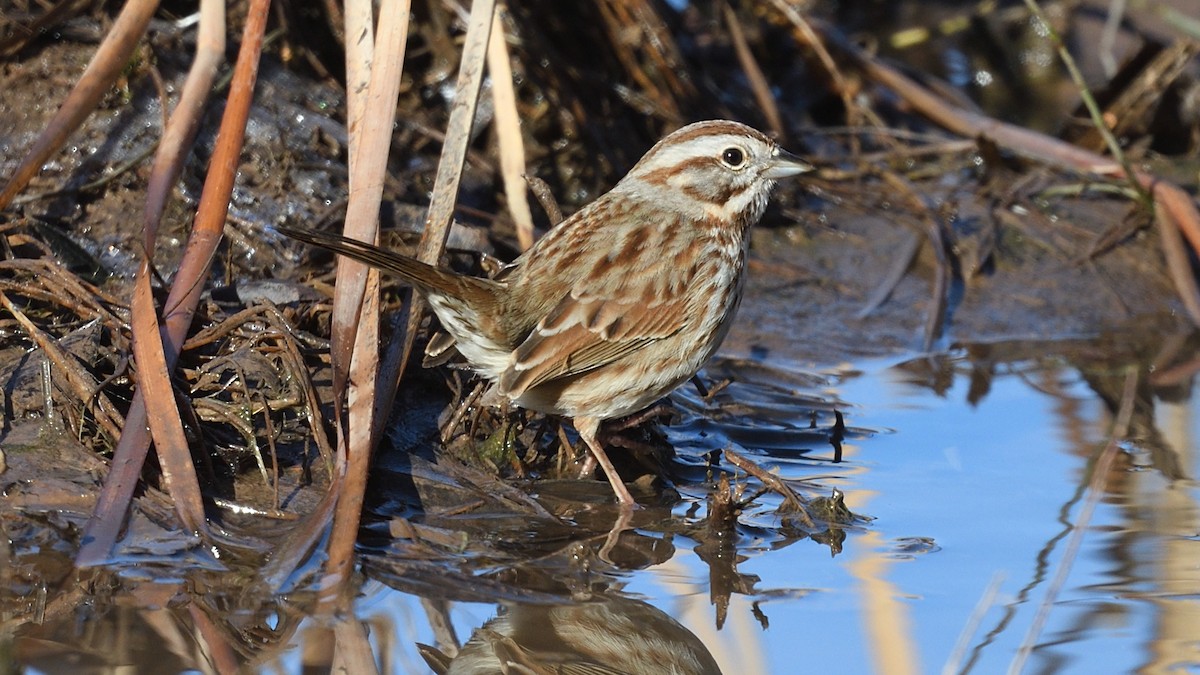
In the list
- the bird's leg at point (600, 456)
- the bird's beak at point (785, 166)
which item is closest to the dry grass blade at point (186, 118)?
the bird's leg at point (600, 456)

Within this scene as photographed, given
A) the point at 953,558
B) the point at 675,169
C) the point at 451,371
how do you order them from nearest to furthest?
the point at 953,558 → the point at 451,371 → the point at 675,169

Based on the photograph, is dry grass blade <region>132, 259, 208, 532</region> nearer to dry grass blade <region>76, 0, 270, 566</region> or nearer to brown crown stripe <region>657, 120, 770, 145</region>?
dry grass blade <region>76, 0, 270, 566</region>

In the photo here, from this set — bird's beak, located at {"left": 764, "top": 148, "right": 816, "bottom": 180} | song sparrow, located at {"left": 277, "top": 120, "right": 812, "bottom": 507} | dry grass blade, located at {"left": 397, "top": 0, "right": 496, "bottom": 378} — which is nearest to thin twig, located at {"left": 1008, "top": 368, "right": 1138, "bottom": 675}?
song sparrow, located at {"left": 277, "top": 120, "right": 812, "bottom": 507}

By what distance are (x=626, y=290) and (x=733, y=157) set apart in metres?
0.69

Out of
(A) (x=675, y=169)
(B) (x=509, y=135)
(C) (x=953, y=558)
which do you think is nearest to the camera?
(C) (x=953, y=558)

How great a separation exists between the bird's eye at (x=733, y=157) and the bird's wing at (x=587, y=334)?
1.92ft

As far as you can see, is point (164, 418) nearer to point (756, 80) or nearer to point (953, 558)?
point (953, 558)

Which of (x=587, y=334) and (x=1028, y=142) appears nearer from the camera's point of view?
(x=587, y=334)

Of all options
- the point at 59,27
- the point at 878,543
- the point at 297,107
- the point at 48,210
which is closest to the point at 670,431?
the point at 878,543

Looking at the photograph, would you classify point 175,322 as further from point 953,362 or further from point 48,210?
point 953,362

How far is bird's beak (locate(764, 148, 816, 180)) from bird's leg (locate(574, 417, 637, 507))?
3.61ft

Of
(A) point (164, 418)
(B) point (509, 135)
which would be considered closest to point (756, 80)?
(B) point (509, 135)

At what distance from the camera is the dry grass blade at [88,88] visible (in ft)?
15.2

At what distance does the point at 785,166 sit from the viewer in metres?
4.94
